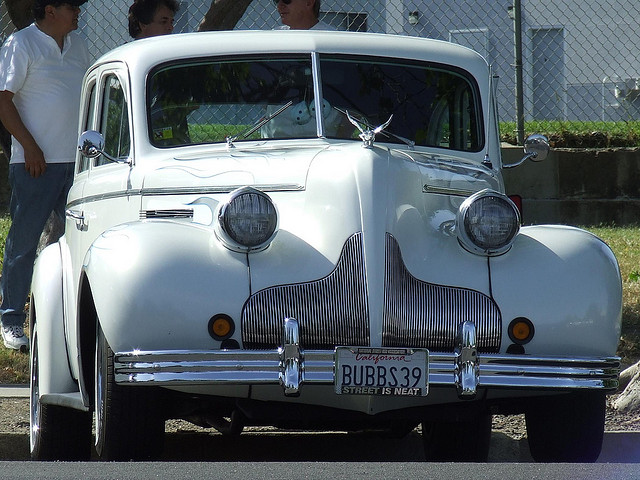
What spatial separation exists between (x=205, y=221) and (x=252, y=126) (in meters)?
0.79

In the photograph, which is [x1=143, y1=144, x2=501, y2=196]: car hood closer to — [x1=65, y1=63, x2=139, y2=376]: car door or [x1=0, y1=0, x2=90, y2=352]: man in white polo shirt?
[x1=65, y1=63, x2=139, y2=376]: car door

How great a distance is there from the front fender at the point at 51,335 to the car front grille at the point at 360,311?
1.31 metres

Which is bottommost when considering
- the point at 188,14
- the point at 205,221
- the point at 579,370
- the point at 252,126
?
the point at 579,370

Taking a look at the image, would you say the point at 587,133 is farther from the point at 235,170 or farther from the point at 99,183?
the point at 235,170

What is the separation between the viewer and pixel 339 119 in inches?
195

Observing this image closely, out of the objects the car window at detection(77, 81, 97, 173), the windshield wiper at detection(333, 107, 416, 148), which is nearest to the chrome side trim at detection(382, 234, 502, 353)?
the windshield wiper at detection(333, 107, 416, 148)

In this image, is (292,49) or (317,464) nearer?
(317,464)

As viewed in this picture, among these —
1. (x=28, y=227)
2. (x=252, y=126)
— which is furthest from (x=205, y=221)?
(x=28, y=227)

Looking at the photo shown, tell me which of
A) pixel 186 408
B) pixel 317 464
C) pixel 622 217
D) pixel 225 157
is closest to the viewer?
pixel 317 464

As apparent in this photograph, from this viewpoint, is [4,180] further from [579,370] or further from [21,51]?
[579,370]

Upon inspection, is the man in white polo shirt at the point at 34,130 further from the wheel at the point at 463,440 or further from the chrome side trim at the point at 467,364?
the chrome side trim at the point at 467,364

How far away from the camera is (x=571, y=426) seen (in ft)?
13.6

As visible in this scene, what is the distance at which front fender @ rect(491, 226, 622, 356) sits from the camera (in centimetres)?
388

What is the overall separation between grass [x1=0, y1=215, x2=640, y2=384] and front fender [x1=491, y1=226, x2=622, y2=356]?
2.59m
